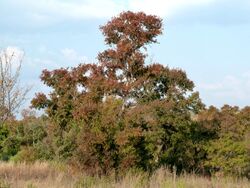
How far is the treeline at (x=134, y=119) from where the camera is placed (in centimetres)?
1862

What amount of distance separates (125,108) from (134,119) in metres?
1.70

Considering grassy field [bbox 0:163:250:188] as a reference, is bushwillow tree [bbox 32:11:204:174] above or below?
above

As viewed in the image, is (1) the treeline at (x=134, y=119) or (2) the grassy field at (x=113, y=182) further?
(1) the treeline at (x=134, y=119)

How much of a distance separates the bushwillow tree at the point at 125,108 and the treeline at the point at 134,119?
34 millimetres

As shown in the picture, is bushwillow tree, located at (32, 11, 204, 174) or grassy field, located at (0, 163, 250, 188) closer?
grassy field, located at (0, 163, 250, 188)

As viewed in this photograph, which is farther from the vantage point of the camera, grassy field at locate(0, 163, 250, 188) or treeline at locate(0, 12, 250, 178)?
treeline at locate(0, 12, 250, 178)

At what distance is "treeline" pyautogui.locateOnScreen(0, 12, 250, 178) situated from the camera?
18.6 meters

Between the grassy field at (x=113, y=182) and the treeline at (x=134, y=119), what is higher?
the treeline at (x=134, y=119)

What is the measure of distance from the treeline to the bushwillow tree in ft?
0.11

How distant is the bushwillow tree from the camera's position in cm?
1855

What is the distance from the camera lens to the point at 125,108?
2162 cm

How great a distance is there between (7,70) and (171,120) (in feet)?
25.5

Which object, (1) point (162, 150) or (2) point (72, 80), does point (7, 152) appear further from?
(1) point (162, 150)

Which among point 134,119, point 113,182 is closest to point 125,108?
point 134,119
